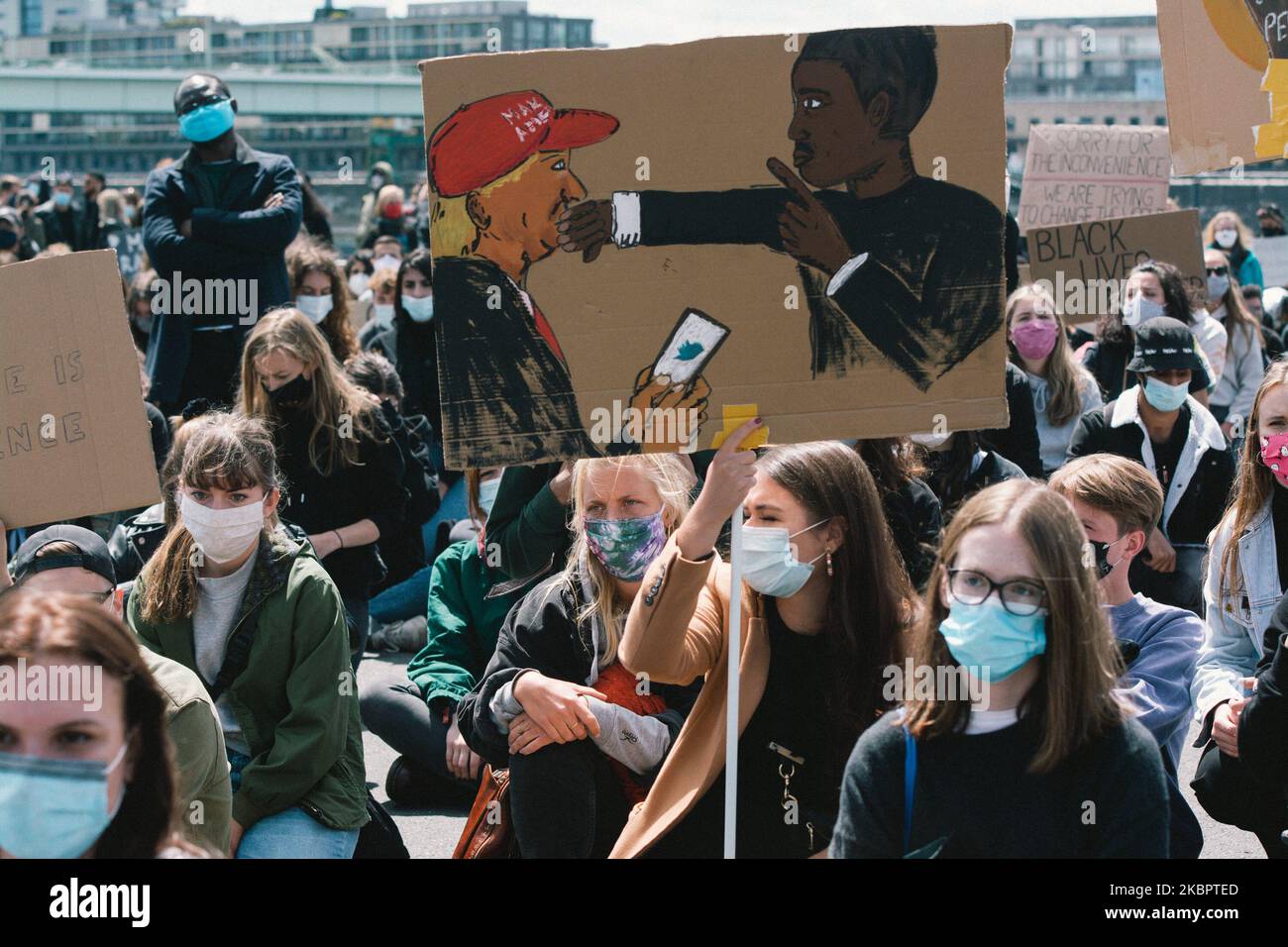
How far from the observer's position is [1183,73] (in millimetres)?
5008

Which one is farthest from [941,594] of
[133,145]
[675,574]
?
[133,145]

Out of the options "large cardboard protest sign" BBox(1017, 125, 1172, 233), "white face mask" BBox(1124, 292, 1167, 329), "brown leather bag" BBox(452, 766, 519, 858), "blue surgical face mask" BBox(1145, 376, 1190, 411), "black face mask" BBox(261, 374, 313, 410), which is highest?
"large cardboard protest sign" BBox(1017, 125, 1172, 233)

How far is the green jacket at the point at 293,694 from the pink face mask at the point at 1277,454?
2.61 m

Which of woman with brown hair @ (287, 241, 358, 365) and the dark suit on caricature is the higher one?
woman with brown hair @ (287, 241, 358, 365)

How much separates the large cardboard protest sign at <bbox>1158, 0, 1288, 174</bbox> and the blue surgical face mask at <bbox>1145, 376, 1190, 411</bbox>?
161 cm

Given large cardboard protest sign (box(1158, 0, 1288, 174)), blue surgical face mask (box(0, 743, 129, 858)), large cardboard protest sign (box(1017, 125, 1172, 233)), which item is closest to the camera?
blue surgical face mask (box(0, 743, 129, 858))

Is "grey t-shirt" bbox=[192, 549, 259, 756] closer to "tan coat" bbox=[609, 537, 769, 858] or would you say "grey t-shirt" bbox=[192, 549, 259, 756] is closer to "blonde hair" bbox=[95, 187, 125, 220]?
"tan coat" bbox=[609, 537, 769, 858]

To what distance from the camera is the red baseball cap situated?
3.63 meters

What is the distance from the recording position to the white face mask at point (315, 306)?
30.5 ft

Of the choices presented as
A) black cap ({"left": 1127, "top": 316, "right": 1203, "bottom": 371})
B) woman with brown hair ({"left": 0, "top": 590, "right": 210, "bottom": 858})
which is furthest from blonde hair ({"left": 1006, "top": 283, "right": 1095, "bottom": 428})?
woman with brown hair ({"left": 0, "top": 590, "right": 210, "bottom": 858})

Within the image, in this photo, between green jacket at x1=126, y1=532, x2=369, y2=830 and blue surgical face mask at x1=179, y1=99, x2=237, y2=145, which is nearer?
green jacket at x1=126, y1=532, x2=369, y2=830

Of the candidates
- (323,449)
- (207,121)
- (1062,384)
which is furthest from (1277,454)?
(207,121)

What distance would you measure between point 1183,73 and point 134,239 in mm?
12925
